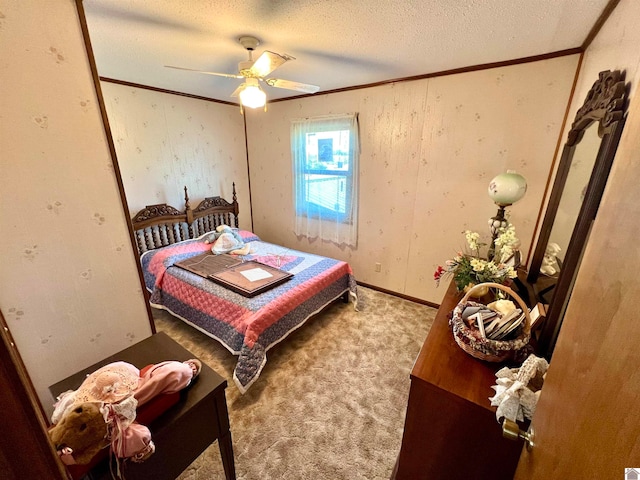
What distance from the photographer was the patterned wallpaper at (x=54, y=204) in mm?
949

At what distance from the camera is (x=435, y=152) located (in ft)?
8.46

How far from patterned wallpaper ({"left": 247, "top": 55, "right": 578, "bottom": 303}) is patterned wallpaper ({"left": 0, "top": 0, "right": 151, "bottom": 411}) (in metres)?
2.42

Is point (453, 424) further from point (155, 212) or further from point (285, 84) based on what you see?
point (155, 212)

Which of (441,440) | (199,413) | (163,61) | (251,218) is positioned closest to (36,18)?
(163,61)

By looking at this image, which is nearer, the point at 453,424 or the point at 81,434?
the point at 81,434

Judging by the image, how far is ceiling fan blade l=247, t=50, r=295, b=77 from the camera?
1484mm

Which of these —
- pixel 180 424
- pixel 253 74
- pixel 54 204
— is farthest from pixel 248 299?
pixel 253 74

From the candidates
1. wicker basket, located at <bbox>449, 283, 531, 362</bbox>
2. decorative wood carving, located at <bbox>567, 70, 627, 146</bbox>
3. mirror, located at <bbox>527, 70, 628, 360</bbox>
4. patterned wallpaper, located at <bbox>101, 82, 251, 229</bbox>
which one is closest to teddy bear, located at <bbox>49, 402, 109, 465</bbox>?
wicker basket, located at <bbox>449, 283, 531, 362</bbox>

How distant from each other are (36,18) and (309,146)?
2.57 meters

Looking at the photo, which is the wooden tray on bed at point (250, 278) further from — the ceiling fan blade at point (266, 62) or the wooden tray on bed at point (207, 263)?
the ceiling fan blade at point (266, 62)

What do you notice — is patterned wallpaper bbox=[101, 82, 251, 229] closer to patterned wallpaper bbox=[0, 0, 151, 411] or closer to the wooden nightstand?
patterned wallpaper bbox=[0, 0, 151, 411]

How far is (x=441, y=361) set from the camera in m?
1.09

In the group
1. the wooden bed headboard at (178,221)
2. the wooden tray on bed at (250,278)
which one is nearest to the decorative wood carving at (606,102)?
the wooden tray on bed at (250,278)

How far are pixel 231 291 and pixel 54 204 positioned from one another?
1300mm
